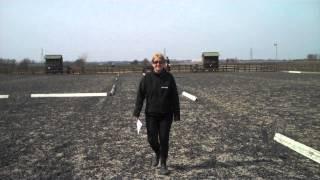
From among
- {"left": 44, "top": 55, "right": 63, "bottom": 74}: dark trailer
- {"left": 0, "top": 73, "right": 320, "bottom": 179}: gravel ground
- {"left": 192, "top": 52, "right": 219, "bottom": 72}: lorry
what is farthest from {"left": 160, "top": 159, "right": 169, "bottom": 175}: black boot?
{"left": 44, "top": 55, "right": 63, "bottom": 74}: dark trailer

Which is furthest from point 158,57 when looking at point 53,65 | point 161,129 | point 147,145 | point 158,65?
point 53,65

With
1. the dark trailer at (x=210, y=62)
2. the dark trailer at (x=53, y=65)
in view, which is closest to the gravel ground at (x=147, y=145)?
the dark trailer at (x=53, y=65)

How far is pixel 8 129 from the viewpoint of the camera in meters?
10.8

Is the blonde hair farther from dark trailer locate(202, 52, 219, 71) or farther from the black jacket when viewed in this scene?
dark trailer locate(202, 52, 219, 71)

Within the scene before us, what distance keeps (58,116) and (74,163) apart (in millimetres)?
6273

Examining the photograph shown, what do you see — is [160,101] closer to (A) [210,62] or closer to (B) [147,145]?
(B) [147,145]

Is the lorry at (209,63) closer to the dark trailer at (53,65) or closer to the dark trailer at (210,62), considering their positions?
the dark trailer at (210,62)

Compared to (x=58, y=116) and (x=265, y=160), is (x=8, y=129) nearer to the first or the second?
(x=58, y=116)

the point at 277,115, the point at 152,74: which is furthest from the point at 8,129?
the point at 277,115

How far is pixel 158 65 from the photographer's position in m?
6.26

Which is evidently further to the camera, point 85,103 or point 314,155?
point 85,103

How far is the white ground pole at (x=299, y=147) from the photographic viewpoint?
7248mm

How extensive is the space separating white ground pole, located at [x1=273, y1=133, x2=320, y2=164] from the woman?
8.17ft

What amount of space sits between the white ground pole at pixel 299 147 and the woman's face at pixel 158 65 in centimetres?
295
